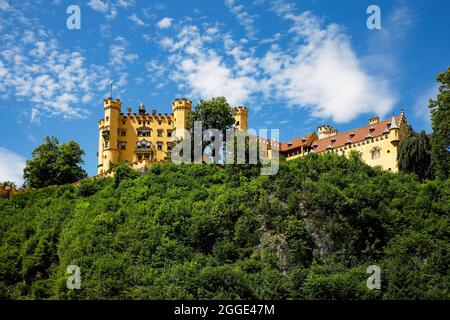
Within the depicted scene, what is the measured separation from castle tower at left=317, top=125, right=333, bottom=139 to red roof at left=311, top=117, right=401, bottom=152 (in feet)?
9.25

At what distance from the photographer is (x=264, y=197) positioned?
52469mm

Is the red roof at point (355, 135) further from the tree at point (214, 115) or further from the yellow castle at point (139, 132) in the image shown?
the tree at point (214, 115)

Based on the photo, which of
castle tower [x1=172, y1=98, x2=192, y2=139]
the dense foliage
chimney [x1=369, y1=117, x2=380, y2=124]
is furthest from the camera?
castle tower [x1=172, y1=98, x2=192, y2=139]

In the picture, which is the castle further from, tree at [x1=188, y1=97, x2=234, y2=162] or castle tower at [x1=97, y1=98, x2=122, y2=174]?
tree at [x1=188, y1=97, x2=234, y2=162]

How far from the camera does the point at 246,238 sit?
49.5 metres

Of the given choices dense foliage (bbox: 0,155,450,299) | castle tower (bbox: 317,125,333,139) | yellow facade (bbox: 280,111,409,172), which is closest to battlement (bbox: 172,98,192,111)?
yellow facade (bbox: 280,111,409,172)

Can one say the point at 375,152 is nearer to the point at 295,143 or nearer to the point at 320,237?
the point at 295,143

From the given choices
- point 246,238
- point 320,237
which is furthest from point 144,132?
point 320,237

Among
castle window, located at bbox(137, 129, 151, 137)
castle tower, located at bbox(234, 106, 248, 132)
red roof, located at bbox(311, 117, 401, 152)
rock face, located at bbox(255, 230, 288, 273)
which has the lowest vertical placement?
rock face, located at bbox(255, 230, 288, 273)

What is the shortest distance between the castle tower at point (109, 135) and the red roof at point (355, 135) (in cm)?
2457

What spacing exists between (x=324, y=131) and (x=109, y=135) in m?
27.5

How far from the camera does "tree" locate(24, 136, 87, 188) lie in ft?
240

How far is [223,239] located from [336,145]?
29.7 meters
